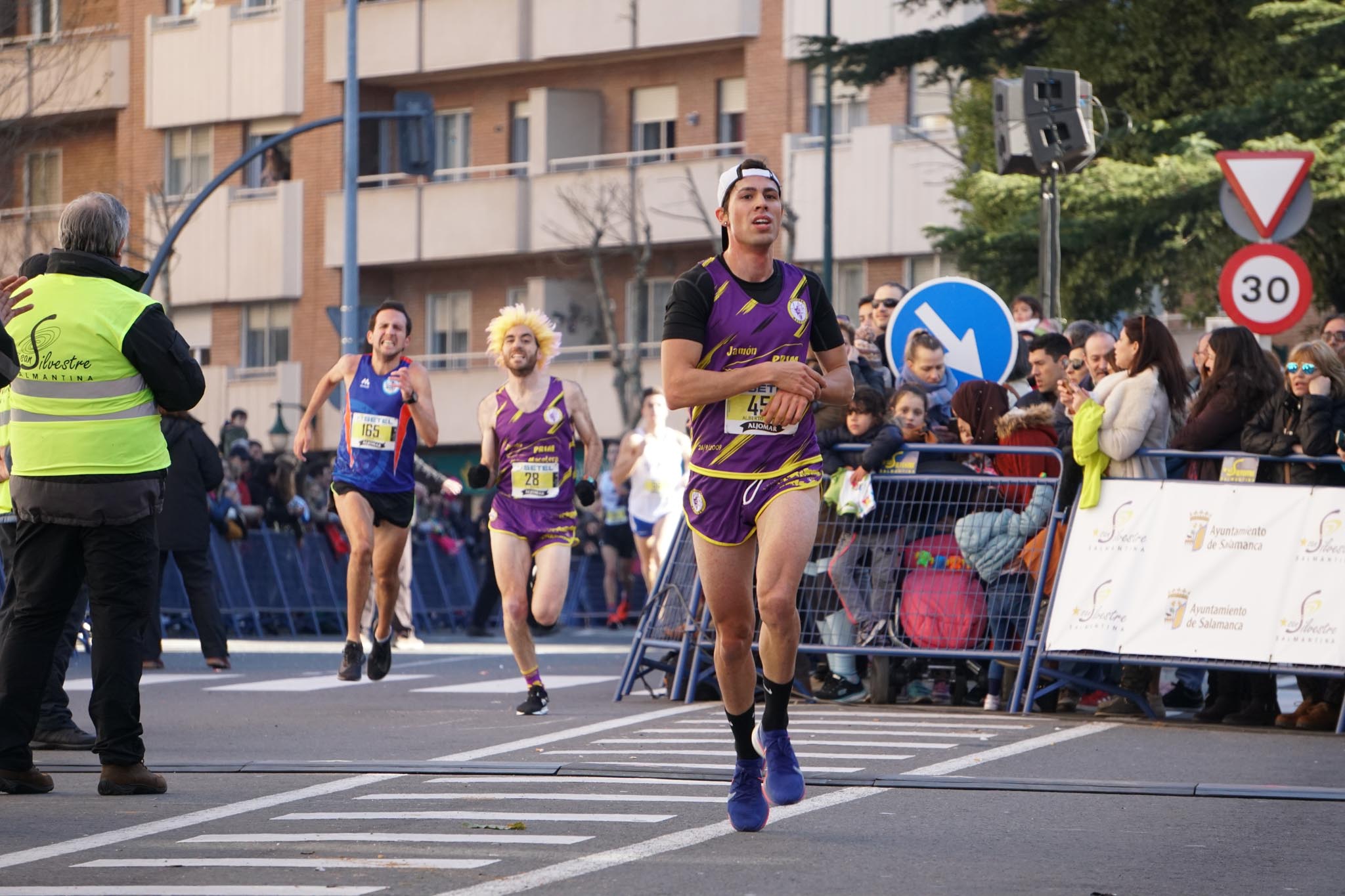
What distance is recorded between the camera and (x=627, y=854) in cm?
758

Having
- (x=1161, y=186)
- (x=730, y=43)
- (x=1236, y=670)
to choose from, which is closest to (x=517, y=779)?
(x=1236, y=670)

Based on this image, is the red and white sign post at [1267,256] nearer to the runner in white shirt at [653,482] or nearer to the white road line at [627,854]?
the runner in white shirt at [653,482]

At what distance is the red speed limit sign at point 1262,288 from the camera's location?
52.5ft

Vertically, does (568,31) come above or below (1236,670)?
above

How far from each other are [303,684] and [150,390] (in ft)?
22.7

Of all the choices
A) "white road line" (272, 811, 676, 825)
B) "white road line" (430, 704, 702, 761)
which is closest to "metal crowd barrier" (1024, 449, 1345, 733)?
"white road line" (430, 704, 702, 761)

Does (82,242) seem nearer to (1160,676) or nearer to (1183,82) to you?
(1160,676)

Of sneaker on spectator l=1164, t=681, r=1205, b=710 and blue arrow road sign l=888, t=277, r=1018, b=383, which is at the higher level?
blue arrow road sign l=888, t=277, r=1018, b=383

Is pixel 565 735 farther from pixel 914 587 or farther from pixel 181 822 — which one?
pixel 181 822

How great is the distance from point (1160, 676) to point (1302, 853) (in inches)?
241

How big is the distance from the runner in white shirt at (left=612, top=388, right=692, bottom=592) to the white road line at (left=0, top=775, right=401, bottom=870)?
12933 millimetres

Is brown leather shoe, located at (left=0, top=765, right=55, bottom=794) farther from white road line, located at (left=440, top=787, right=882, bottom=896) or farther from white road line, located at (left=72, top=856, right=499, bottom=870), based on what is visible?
white road line, located at (left=440, top=787, right=882, bottom=896)

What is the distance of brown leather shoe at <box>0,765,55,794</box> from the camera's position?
928 cm

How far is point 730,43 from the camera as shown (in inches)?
1793
